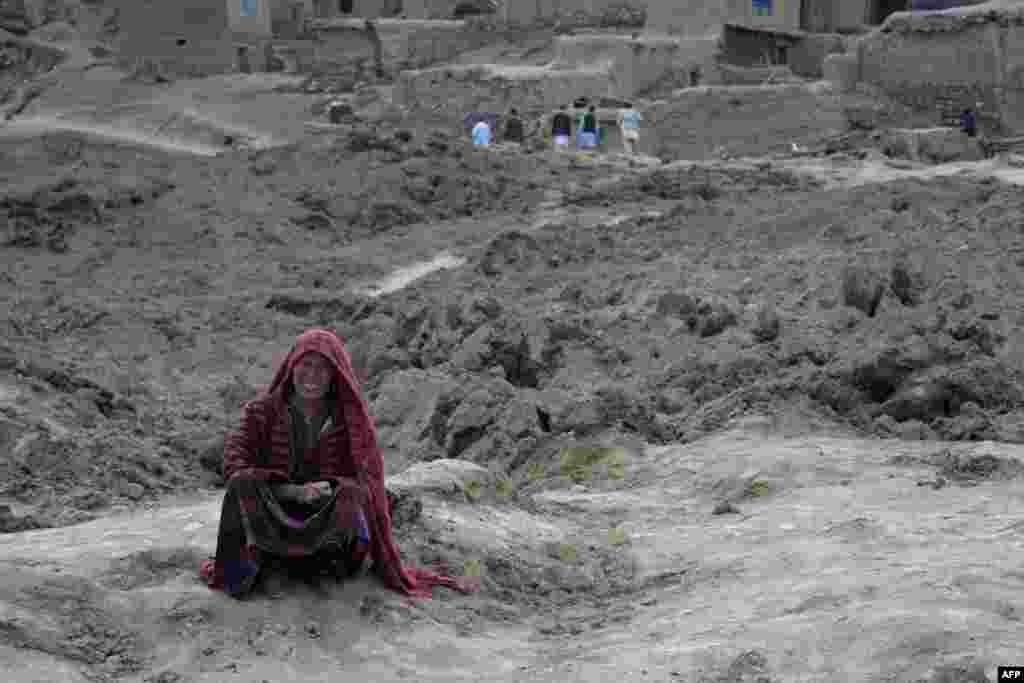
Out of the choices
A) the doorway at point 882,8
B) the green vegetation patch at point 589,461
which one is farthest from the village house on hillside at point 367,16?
the green vegetation patch at point 589,461

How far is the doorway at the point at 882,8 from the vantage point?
96.9 ft

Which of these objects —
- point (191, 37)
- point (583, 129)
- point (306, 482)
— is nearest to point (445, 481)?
point (306, 482)

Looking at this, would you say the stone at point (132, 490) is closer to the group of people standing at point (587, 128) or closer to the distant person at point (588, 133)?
the group of people standing at point (587, 128)

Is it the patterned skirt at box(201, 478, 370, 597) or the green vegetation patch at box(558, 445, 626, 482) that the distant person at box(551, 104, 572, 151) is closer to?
the green vegetation patch at box(558, 445, 626, 482)

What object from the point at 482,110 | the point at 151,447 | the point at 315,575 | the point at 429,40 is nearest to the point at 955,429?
the point at 315,575

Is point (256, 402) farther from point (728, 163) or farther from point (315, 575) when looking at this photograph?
point (728, 163)

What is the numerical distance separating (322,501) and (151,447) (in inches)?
174

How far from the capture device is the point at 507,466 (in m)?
8.22

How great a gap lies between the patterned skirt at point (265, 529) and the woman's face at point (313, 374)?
1.11 ft

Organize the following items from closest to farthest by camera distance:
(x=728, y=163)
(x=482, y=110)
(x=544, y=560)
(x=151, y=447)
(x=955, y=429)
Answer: (x=544, y=560) → (x=955, y=429) → (x=151, y=447) → (x=728, y=163) → (x=482, y=110)

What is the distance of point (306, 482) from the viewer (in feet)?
16.9

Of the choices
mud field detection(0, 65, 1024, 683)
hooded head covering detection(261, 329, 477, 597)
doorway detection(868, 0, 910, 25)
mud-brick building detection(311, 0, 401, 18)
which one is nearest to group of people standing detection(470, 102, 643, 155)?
mud field detection(0, 65, 1024, 683)

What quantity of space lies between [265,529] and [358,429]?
450mm

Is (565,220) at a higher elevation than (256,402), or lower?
lower
